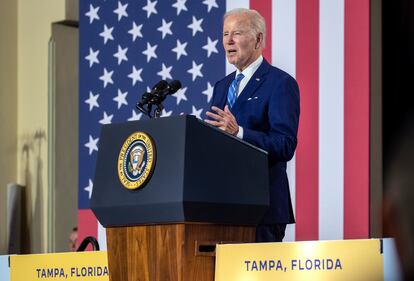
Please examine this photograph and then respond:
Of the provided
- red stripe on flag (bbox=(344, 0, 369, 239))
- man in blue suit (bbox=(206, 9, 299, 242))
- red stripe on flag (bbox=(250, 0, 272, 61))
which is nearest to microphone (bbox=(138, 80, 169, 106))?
man in blue suit (bbox=(206, 9, 299, 242))

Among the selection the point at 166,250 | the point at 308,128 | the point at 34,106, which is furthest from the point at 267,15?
the point at 34,106

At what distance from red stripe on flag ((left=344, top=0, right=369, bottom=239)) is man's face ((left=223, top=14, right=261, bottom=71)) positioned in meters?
0.85

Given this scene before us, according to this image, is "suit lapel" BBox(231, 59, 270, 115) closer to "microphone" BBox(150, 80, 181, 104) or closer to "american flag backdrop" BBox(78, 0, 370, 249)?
"microphone" BBox(150, 80, 181, 104)

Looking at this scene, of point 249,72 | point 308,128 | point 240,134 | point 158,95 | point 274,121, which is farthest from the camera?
point 308,128

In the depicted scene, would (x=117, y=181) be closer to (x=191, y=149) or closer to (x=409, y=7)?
(x=191, y=149)

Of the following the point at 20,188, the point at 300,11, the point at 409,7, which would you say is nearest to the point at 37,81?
the point at 20,188

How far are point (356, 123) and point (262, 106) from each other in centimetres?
97

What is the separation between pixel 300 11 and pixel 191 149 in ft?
6.78

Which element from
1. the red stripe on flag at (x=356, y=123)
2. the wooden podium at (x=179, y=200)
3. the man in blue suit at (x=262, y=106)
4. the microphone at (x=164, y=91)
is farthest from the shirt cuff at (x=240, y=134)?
the red stripe on flag at (x=356, y=123)

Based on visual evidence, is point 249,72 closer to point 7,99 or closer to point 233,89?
point 233,89

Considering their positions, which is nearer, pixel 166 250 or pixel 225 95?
pixel 166 250

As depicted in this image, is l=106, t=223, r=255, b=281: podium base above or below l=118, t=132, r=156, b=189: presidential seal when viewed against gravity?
→ below

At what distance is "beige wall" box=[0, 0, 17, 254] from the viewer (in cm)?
905

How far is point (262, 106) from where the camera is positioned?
3139 millimetres
